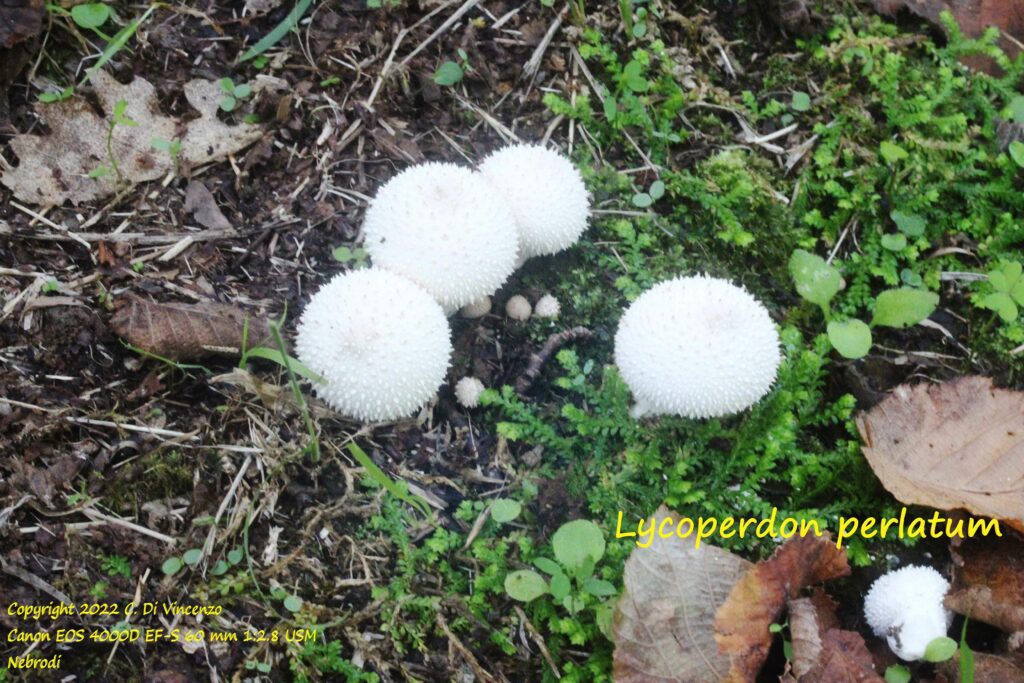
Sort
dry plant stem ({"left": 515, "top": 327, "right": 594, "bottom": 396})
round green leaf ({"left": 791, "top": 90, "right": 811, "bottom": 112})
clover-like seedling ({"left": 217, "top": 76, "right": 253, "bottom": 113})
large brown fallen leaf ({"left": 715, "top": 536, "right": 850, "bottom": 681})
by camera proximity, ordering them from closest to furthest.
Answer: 1. large brown fallen leaf ({"left": 715, "top": 536, "right": 850, "bottom": 681})
2. dry plant stem ({"left": 515, "top": 327, "right": 594, "bottom": 396})
3. clover-like seedling ({"left": 217, "top": 76, "right": 253, "bottom": 113})
4. round green leaf ({"left": 791, "top": 90, "right": 811, "bottom": 112})

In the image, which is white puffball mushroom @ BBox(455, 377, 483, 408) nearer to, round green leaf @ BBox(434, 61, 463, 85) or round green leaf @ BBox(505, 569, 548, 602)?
round green leaf @ BBox(505, 569, 548, 602)

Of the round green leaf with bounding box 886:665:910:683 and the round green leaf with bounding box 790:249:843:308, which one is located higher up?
the round green leaf with bounding box 790:249:843:308

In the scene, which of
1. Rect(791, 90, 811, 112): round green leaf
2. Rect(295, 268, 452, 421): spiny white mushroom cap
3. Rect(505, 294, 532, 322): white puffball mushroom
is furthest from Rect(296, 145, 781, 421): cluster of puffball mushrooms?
Rect(791, 90, 811, 112): round green leaf

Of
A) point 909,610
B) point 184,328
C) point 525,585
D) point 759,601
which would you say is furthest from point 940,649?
point 184,328

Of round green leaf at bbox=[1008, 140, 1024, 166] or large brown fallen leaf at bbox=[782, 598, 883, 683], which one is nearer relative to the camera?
large brown fallen leaf at bbox=[782, 598, 883, 683]

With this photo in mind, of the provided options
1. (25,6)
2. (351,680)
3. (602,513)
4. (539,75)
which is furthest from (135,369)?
(539,75)

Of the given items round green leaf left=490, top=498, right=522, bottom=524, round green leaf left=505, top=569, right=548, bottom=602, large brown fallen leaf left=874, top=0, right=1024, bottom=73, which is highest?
large brown fallen leaf left=874, top=0, right=1024, bottom=73

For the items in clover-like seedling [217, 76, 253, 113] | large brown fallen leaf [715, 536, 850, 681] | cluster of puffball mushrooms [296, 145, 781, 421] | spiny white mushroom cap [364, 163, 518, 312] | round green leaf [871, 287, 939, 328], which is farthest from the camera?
clover-like seedling [217, 76, 253, 113]

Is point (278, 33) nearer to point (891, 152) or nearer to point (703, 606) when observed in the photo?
point (891, 152)
